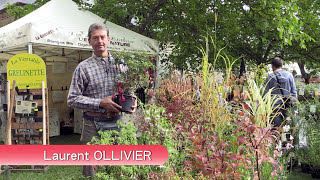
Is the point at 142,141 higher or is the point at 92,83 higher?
the point at 92,83

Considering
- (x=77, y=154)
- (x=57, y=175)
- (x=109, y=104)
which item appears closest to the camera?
(x=77, y=154)

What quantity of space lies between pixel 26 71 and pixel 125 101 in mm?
2756

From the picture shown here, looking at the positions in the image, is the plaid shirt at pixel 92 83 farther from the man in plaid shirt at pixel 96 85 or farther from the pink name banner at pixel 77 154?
the pink name banner at pixel 77 154

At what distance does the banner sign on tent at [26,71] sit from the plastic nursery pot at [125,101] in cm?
255

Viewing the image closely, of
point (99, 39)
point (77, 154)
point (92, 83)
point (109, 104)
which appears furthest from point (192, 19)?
point (77, 154)

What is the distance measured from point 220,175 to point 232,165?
→ 0.11m

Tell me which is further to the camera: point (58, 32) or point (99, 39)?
point (58, 32)

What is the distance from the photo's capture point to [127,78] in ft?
7.26

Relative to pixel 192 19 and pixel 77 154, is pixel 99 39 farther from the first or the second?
pixel 192 19

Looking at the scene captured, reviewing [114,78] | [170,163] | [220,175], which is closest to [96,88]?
[114,78]

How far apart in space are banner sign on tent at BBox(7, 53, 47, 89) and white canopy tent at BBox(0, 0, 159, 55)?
229mm

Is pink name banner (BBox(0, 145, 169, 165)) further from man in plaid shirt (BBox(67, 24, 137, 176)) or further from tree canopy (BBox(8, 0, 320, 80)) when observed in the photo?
tree canopy (BBox(8, 0, 320, 80))

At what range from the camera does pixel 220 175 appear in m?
1.74

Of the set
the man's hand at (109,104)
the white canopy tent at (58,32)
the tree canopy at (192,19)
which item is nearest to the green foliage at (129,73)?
the man's hand at (109,104)
